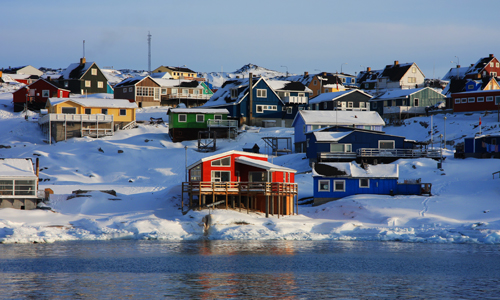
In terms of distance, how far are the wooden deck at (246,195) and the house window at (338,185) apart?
3.99 meters

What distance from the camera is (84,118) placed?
244 feet

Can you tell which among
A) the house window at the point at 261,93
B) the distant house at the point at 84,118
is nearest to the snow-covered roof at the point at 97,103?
the distant house at the point at 84,118

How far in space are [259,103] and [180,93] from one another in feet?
60.7

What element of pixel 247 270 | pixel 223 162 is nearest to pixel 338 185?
pixel 223 162

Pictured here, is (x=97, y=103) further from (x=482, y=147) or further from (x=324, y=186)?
(x=482, y=147)

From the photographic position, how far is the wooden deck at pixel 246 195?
46156 millimetres

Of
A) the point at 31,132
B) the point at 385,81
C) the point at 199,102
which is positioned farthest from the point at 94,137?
the point at 385,81

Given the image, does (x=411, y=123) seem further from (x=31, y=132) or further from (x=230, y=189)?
(x=31, y=132)

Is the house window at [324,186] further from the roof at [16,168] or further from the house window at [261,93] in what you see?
the house window at [261,93]

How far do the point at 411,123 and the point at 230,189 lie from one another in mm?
45224

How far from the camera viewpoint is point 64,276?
96.0 ft

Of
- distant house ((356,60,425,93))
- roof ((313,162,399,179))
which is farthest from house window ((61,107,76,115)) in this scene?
distant house ((356,60,425,93))

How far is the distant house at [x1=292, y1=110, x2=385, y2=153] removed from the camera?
73062 mm

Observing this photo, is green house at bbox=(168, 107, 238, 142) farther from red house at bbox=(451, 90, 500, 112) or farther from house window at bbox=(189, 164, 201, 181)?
red house at bbox=(451, 90, 500, 112)
